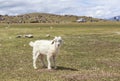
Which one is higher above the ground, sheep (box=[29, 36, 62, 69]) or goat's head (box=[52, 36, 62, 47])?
goat's head (box=[52, 36, 62, 47])

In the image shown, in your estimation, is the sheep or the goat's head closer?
the goat's head

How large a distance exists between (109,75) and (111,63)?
781cm

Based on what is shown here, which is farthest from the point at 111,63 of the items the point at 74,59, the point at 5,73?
Result: the point at 5,73

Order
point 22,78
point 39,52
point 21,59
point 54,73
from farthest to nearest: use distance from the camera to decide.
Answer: point 21,59, point 39,52, point 54,73, point 22,78

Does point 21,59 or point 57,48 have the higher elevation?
point 57,48

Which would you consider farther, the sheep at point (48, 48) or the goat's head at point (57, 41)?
the sheep at point (48, 48)

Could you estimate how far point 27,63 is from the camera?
3042 cm

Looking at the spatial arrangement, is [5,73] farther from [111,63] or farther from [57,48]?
[111,63]

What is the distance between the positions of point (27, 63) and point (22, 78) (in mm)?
8179

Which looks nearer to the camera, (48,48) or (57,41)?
(57,41)

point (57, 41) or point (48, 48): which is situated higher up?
point (57, 41)

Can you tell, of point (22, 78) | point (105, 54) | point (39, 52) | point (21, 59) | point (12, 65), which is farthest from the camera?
point (105, 54)

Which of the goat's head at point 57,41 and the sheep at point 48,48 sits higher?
the goat's head at point 57,41

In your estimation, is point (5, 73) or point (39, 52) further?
point (39, 52)
